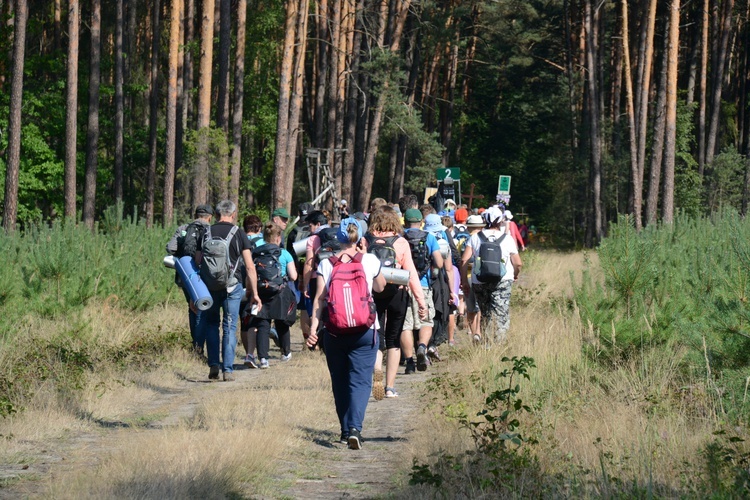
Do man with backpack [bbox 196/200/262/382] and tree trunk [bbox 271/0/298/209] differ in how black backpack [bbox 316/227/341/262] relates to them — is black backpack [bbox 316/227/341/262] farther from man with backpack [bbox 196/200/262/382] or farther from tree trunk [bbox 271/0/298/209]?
tree trunk [bbox 271/0/298/209]

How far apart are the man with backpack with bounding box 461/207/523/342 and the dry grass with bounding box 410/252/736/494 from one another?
995 millimetres

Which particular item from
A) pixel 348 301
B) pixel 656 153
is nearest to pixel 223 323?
pixel 348 301

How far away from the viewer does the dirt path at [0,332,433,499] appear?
768cm

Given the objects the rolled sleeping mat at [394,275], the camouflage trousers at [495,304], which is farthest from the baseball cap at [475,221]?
the rolled sleeping mat at [394,275]

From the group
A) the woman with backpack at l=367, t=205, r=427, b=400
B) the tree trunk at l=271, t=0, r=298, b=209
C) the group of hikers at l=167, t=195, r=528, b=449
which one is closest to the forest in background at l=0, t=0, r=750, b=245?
the tree trunk at l=271, t=0, r=298, b=209

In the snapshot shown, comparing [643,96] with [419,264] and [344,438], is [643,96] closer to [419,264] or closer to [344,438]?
[419,264]

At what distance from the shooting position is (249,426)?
31.5ft

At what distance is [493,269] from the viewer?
13805 millimetres

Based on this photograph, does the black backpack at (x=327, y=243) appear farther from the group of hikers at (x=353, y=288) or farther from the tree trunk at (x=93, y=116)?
the tree trunk at (x=93, y=116)

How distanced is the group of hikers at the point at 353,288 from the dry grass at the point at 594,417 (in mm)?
766

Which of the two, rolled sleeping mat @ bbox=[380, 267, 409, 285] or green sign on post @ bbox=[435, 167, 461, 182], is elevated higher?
green sign on post @ bbox=[435, 167, 461, 182]

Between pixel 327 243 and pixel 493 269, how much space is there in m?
2.33

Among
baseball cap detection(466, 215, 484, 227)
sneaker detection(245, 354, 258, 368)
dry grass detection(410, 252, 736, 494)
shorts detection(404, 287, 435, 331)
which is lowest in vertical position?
sneaker detection(245, 354, 258, 368)

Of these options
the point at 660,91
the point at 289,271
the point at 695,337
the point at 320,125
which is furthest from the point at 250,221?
the point at 320,125
